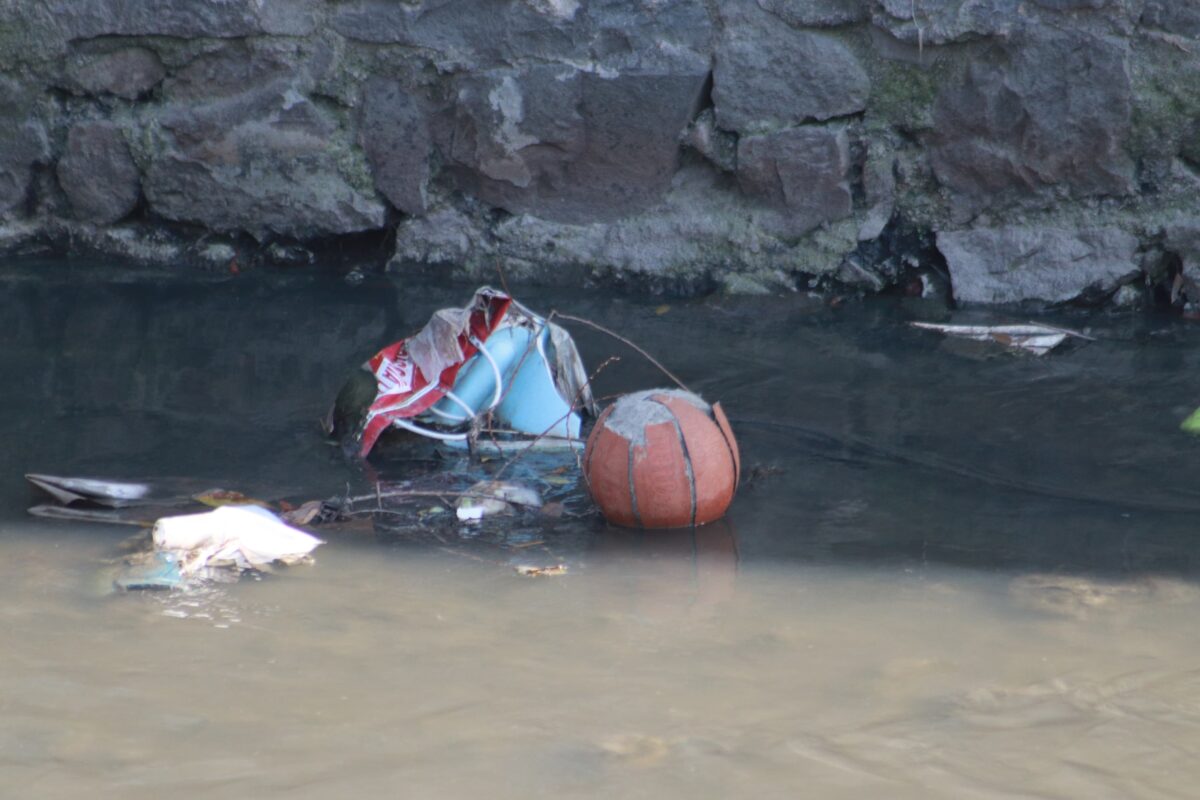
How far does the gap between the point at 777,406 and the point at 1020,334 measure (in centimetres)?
124

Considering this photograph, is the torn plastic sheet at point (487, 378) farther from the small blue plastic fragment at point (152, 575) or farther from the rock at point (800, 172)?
the rock at point (800, 172)

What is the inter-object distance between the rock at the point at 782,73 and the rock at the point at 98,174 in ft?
9.86

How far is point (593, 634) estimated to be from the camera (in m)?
2.75

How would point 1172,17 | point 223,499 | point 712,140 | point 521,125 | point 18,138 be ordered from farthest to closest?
point 18,138 → point 521,125 → point 712,140 → point 1172,17 → point 223,499

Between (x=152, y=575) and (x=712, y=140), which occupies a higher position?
(x=712, y=140)

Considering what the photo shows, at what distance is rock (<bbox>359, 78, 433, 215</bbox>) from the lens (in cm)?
607

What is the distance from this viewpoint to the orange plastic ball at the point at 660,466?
11.0 ft

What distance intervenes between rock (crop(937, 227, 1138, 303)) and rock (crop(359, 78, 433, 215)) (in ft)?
8.23

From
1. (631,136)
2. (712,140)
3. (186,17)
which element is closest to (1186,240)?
(712,140)

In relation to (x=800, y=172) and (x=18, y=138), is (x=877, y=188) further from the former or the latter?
(x=18, y=138)

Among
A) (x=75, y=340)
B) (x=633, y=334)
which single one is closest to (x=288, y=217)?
(x=75, y=340)

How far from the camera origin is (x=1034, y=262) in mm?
5547

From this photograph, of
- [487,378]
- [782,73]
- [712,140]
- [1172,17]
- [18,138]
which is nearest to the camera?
[487,378]

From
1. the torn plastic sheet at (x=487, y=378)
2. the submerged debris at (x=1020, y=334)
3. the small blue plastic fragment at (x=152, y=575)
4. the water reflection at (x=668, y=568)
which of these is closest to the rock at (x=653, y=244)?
the submerged debris at (x=1020, y=334)
